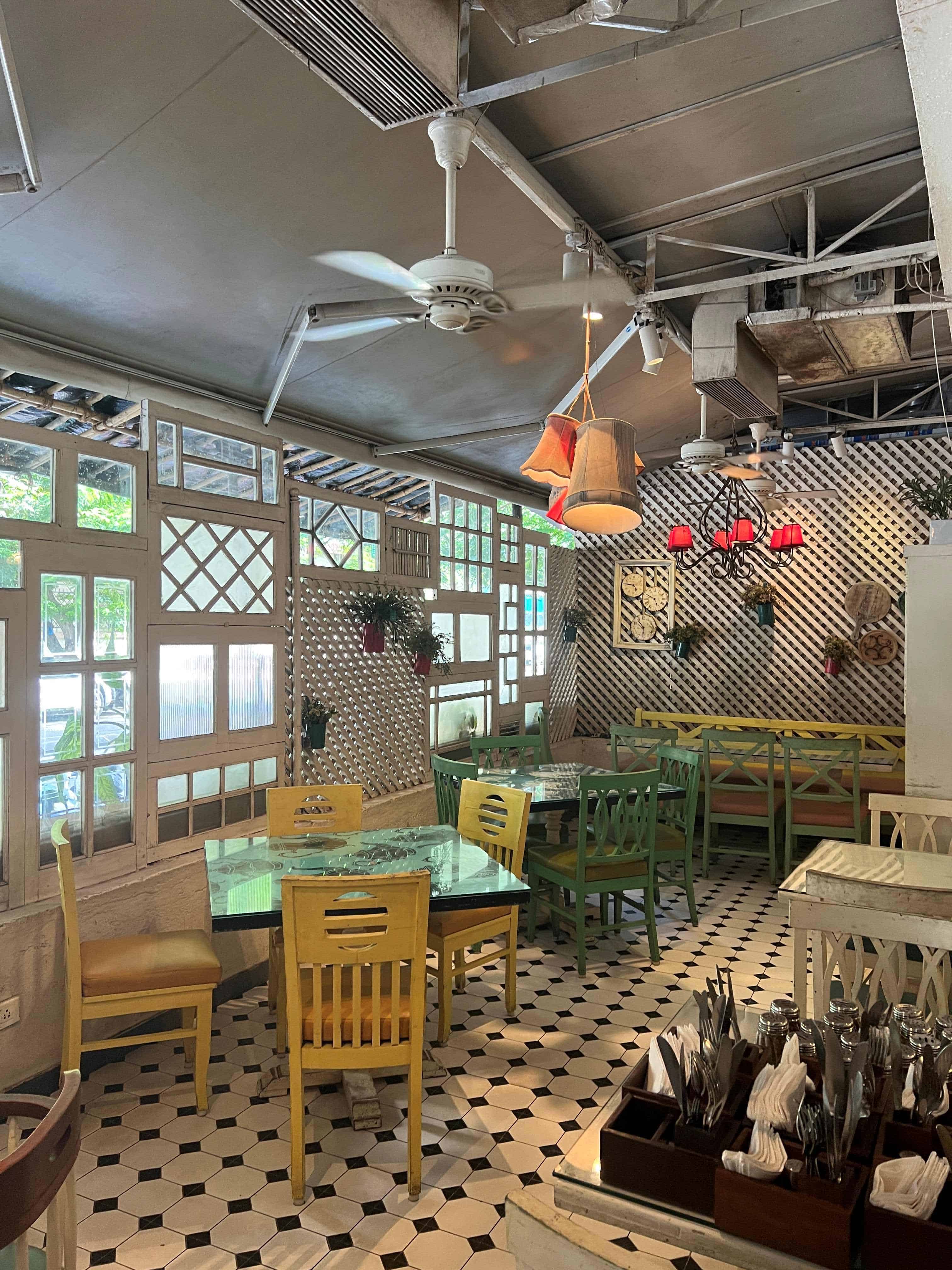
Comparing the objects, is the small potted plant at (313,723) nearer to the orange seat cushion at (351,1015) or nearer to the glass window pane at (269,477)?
the glass window pane at (269,477)

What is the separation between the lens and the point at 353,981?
238 centimetres

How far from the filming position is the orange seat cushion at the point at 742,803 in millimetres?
5477

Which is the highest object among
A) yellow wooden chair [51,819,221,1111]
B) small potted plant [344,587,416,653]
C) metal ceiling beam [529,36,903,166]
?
metal ceiling beam [529,36,903,166]

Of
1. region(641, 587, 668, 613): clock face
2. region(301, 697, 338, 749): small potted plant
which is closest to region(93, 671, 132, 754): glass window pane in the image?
region(301, 697, 338, 749): small potted plant

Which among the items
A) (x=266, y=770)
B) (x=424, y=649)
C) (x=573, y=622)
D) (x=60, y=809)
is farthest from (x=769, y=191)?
(x=573, y=622)

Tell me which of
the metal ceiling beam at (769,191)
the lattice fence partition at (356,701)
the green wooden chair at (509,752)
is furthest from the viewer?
the green wooden chair at (509,752)

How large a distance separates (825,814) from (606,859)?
6.93 ft

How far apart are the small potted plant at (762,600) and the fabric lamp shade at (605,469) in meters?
5.19

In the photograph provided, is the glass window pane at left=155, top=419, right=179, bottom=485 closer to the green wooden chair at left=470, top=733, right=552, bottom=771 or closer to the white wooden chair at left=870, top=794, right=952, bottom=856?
the green wooden chair at left=470, top=733, right=552, bottom=771

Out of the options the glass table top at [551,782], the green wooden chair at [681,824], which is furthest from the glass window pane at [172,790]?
the green wooden chair at [681,824]

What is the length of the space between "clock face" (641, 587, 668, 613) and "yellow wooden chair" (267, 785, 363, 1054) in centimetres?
473

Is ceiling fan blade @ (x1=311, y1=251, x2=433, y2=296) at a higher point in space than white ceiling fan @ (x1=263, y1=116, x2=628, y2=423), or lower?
higher

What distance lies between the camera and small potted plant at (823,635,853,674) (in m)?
7.04

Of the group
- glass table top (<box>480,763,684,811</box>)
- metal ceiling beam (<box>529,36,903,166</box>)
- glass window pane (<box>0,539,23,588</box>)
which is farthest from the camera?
glass table top (<box>480,763,684,811</box>)
